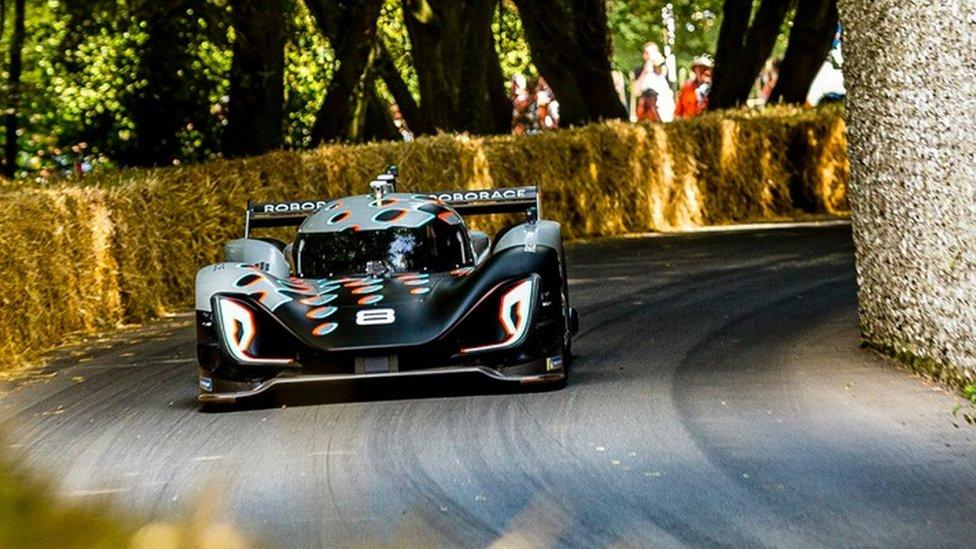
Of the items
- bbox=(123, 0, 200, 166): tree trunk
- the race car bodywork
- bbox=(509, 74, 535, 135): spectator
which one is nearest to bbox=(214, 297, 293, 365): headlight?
the race car bodywork

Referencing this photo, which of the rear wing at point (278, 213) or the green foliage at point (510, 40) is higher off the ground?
the green foliage at point (510, 40)

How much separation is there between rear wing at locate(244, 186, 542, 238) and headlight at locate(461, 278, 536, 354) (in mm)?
2325

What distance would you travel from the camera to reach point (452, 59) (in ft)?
88.6

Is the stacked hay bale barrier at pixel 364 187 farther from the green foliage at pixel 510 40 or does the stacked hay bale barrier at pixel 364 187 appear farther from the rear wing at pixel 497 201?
the green foliage at pixel 510 40

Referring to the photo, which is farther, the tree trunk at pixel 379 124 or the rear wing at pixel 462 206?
the tree trunk at pixel 379 124

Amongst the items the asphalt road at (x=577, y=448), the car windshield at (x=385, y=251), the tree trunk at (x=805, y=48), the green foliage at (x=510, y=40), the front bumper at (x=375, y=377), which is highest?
the green foliage at (x=510, y=40)

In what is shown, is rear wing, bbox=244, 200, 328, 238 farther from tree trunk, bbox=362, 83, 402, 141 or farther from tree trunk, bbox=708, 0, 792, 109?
tree trunk, bbox=708, 0, 792, 109

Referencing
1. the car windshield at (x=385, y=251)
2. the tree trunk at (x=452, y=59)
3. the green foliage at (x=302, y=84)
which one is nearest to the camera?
the car windshield at (x=385, y=251)

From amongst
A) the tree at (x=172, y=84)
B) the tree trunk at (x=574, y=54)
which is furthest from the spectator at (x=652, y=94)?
the tree at (x=172, y=84)

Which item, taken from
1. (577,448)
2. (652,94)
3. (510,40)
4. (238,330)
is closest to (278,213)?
(238,330)

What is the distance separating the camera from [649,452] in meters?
8.35

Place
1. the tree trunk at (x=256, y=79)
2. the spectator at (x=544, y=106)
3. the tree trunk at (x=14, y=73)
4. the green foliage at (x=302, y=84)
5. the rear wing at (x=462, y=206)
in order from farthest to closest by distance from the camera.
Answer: the spectator at (x=544, y=106), the green foliage at (x=302, y=84), the tree trunk at (x=14, y=73), the tree trunk at (x=256, y=79), the rear wing at (x=462, y=206)

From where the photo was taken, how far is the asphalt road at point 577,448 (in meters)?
6.71

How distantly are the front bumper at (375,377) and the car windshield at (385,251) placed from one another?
4.60 feet
